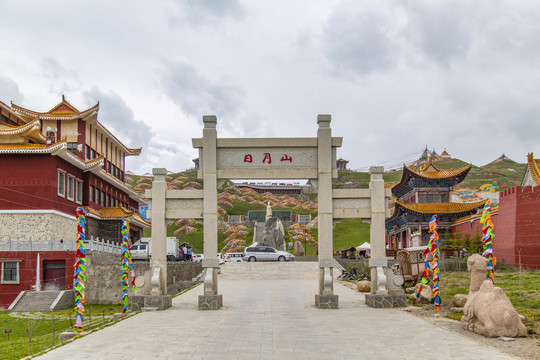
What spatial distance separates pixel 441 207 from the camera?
134 feet

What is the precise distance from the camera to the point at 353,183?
96625mm

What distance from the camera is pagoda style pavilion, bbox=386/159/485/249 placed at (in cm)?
4000

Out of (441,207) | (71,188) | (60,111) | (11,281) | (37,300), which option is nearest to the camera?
(37,300)

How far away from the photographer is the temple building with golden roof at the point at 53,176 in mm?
27547

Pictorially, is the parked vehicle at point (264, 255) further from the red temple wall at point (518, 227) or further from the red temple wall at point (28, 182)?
the red temple wall at point (28, 182)

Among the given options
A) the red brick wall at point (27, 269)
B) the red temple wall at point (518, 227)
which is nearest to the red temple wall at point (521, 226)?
the red temple wall at point (518, 227)

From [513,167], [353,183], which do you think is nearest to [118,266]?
[353,183]

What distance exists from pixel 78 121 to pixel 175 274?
14.0m

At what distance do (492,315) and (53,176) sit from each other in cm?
2491

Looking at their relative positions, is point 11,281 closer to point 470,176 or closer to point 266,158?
point 266,158

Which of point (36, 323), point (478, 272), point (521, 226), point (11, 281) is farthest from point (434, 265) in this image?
point (11, 281)

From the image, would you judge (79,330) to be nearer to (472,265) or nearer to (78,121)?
(472,265)

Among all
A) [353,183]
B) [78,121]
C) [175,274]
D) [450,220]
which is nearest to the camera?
[175,274]

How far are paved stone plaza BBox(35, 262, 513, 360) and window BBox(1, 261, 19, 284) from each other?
14307mm
